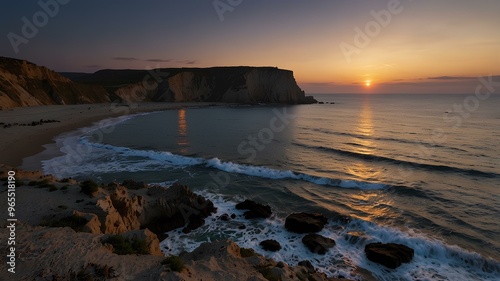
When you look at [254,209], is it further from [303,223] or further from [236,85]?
[236,85]

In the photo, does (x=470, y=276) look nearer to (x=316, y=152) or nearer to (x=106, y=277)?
(x=106, y=277)

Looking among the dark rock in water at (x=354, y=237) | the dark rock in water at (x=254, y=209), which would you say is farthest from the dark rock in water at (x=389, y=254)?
the dark rock in water at (x=254, y=209)

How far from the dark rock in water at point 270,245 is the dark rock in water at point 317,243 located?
1.32 meters

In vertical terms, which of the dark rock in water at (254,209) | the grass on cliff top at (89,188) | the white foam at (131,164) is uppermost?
the grass on cliff top at (89,188)

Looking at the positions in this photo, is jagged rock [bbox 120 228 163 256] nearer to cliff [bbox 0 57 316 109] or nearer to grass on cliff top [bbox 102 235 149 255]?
grass on cliff top [bbox 102 235 149 255]

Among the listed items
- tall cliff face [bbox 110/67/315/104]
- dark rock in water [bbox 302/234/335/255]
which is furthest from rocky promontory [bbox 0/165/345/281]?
tall cliff face [bbox 110/67/315/104]

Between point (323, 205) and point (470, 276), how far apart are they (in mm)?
7575

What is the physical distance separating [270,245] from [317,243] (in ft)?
6.99

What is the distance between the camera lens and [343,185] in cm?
2089

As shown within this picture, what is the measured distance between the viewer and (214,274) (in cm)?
774

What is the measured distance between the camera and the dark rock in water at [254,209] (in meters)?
15.4

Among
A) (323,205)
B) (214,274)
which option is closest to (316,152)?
(323,205)

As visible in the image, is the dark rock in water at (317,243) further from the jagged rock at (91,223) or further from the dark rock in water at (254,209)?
the jagged rock at (91,223)

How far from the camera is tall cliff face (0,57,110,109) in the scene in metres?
62.0
